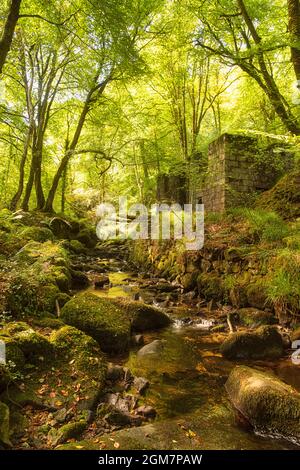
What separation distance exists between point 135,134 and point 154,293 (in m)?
10.4

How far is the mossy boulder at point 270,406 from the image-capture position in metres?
2.98

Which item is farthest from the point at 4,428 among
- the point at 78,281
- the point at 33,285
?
the point at 78,281

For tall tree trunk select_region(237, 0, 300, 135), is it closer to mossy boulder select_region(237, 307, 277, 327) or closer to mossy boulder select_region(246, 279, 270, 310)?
mossy boulder select_region(246, 279, 270, 310)

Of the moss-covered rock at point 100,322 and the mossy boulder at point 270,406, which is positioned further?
the moss-covered rock at point 100,322

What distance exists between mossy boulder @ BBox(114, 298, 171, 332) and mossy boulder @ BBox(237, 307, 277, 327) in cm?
149

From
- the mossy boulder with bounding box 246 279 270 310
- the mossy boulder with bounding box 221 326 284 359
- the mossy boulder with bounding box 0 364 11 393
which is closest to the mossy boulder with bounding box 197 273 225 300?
the mossy boulder with bounding box 246 279 270 310

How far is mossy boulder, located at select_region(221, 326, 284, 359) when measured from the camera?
4754 mm

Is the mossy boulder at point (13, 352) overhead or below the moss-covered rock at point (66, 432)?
overhead

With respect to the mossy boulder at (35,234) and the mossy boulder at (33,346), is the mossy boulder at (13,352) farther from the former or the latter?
the mossy boulder at (35,234)

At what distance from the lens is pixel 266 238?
7.00 meters

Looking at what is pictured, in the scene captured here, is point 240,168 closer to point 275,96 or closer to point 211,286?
point 275,96

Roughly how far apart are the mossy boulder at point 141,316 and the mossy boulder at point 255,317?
4.90ft

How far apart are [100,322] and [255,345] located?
2.41 meters

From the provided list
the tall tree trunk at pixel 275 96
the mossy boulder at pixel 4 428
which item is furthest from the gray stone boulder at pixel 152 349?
the tall tree trunk at pixel 275 96
